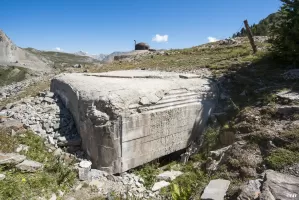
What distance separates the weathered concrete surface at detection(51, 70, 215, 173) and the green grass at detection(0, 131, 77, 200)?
0.93 m

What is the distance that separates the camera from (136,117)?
5.86 m

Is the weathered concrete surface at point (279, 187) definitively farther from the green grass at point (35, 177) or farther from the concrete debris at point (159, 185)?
the green grass at point (35, 177)

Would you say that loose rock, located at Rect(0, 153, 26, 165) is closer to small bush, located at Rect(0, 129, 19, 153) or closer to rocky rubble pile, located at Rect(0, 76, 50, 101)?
small bush, located at Rect(0, 129, 19, 153)

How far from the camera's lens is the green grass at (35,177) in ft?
13.8

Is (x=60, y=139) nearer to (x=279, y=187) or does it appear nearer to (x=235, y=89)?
(x=279, y=187)

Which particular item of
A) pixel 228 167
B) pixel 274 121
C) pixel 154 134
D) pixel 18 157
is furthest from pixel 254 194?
pixel 18 157

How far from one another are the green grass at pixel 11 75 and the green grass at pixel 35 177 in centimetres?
1864

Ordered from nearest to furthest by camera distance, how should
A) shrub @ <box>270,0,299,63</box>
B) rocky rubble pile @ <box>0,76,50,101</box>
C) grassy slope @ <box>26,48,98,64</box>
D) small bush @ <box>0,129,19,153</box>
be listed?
small bush @ <box>0,129,19,153</box>
shrub @ <box>270,0,299,63</box>
rocky rubble pile @ <box>0,76,50,101</box>
grassy slope @ <box>26,48,98,64</box>

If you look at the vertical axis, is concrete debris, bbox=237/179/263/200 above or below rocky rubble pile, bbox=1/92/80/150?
below

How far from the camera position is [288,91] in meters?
6.52

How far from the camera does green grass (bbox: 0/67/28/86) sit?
2245cm

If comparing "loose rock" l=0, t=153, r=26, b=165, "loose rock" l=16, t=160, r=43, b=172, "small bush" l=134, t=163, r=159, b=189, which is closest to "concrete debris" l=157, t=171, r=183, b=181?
"small bush" l=134, t=163, r=159, b=189

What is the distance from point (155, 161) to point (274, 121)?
3246 millimetres

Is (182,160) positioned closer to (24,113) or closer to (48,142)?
(48,142)
